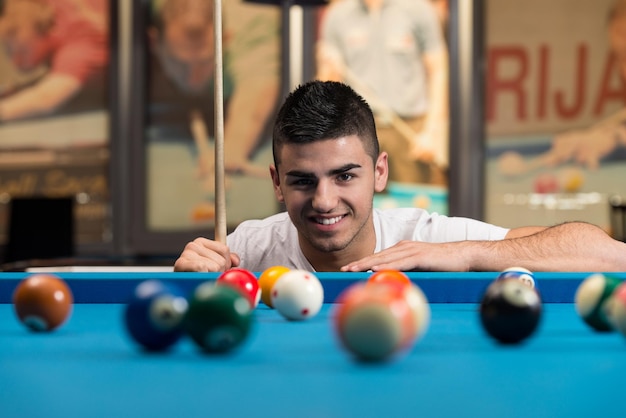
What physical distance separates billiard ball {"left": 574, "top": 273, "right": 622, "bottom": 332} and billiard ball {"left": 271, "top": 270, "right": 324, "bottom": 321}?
1.48 feet

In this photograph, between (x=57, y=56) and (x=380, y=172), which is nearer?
(x=380, y=172)

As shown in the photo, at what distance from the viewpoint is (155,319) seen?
111 cm

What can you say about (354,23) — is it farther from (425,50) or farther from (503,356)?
(503,356)

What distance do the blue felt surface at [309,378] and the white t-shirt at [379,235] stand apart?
1.49 metres

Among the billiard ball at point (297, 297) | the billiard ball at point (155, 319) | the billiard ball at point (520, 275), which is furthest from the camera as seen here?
the billiard ball at point (520, 275)

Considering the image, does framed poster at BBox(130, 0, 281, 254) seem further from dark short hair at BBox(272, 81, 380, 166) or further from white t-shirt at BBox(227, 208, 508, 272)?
dark short hair at BBox(272, 81, 380, 166)

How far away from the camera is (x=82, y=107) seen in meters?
6.44

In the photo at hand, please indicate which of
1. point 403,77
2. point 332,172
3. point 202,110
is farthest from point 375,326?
point 202,110

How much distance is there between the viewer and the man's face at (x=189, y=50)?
20.8ft

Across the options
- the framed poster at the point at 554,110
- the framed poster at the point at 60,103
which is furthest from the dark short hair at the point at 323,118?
the framed poster at the point at 60,103

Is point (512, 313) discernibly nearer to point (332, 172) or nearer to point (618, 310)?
point (618, 310)

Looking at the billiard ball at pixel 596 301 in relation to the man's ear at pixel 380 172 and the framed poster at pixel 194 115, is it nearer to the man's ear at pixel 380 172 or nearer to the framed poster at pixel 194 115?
the man's ear at pixel 380 172

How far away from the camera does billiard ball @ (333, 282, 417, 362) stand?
1002 mm

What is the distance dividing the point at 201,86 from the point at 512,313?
5.41 metres
